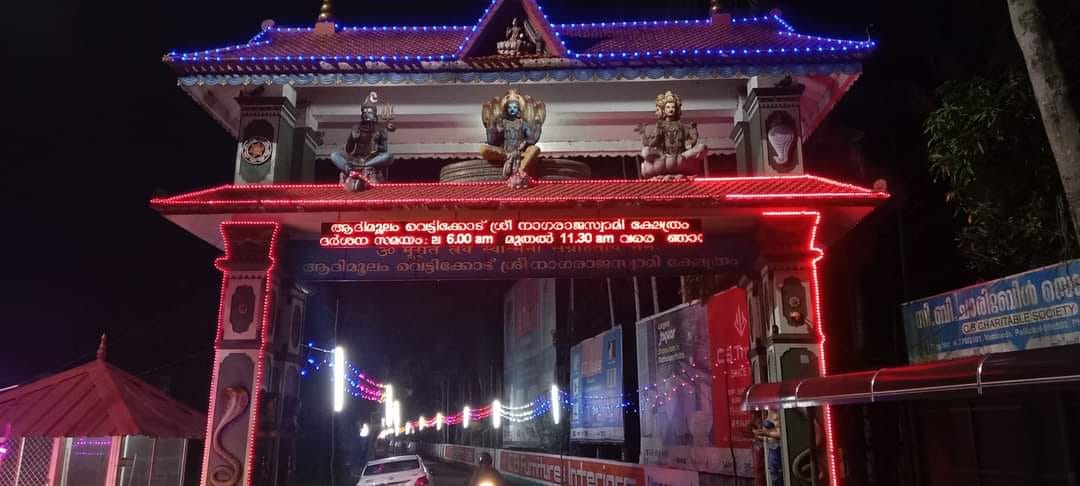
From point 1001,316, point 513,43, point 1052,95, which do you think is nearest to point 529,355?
point 513,43

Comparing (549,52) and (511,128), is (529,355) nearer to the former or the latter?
(511,128)

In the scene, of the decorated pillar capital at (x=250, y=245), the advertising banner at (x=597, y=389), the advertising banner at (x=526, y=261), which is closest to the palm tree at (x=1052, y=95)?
the advertising banner at (x=526, y=261)

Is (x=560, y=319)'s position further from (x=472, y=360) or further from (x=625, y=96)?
(x=472, y=360)

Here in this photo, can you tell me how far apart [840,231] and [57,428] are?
12.8 meters

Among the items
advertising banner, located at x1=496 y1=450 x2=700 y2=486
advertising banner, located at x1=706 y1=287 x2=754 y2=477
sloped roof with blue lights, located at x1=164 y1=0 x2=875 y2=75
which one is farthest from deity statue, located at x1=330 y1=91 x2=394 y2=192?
advertising banner, located at x1=496 y1=450 x2=700 y2=486

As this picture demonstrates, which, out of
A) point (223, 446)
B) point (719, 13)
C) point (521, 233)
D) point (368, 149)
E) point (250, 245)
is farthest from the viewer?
point (719, 13)

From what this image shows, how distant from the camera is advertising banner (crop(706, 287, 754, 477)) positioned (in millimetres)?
12945

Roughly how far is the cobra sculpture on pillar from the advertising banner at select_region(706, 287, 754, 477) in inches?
323

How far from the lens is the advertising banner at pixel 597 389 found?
1855 cm

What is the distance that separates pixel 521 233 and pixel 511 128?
246 cm

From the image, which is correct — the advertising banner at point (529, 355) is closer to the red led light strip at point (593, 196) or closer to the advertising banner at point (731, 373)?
the advertising banner at point (731, 373)

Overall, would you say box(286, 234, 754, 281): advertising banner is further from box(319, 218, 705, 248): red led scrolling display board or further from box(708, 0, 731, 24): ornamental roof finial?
box(708, 0, 731, 24): ornamental roof finial

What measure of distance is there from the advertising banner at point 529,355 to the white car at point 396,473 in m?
8.55

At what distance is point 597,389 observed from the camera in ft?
65.7
